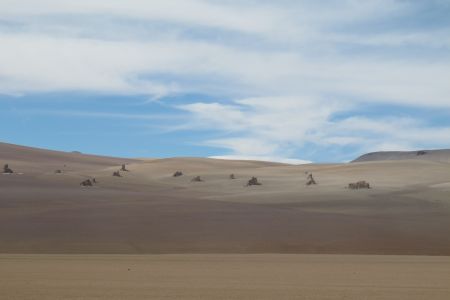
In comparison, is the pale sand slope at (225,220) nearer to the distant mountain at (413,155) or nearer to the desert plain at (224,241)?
the desert plain at (224,241)

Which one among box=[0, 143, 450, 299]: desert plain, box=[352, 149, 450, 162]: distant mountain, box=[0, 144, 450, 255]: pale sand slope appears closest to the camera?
box=[0, 143, 450, 299]: desert plain

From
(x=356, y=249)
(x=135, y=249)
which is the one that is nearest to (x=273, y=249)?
(x=356, y=249)

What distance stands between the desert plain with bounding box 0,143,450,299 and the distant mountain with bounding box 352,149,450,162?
1705 inches

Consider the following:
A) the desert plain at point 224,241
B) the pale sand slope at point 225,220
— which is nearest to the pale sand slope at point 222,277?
the desert plain at point 224,241

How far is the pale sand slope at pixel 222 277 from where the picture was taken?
15.6m

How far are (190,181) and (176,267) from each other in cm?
3867

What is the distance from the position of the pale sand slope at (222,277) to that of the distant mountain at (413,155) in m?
74.0

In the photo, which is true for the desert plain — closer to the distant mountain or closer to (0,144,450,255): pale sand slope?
(0,144,450,255): pale sand slope

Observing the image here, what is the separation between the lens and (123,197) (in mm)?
41844

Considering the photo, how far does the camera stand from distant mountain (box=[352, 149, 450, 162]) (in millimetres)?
98000

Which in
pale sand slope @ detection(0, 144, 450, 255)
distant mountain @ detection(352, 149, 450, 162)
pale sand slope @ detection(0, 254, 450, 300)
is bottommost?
pale sand slope @ detection(0, 254, 450, 300)

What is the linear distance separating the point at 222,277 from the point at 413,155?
305 ft

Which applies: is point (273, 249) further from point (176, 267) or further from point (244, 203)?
point (244, 203)

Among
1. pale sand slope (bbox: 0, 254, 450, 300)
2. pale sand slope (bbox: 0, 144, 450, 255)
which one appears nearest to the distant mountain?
pale sand slope (bbox: 0, 144, 450, 255)
